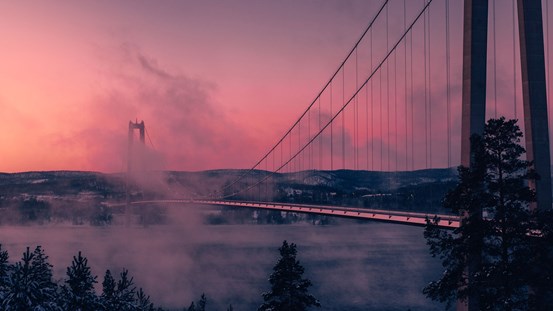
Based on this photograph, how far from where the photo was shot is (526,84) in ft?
76.8

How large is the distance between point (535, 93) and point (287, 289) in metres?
11.5

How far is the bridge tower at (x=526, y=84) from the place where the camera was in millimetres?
22781

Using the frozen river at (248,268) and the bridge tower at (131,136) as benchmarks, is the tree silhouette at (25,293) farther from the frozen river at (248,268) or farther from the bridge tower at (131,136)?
the bridge tower at (131,136)

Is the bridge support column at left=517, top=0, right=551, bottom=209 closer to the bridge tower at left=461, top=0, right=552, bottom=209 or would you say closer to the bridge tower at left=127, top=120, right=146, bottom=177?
the bridge tower at left=461, top=0, right=552, bottom=209

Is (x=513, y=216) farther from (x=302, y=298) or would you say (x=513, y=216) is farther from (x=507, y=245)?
(x=302, y=298)

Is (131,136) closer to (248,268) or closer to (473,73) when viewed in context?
(248,268)

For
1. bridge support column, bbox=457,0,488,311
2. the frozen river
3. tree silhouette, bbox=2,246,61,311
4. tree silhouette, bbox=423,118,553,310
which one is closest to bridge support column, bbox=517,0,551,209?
bridge support column, bbox=457,0,488,311

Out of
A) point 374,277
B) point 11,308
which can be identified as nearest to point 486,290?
point 11,308

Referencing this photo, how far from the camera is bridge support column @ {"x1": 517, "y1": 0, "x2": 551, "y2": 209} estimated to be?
74.5 ft

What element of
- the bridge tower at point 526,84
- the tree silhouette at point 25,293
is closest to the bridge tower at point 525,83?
the bridge tower at point 526,84

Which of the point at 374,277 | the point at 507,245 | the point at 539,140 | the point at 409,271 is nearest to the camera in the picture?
the point at 507,245

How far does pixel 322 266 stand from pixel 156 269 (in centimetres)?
3281

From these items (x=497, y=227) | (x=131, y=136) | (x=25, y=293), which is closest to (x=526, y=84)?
(x=497, y=227)

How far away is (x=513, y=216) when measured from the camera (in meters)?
18.2
